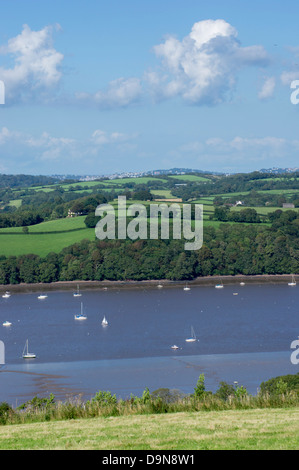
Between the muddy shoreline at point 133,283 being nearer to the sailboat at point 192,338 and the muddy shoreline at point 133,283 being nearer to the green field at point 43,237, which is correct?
the green field at point 43,237

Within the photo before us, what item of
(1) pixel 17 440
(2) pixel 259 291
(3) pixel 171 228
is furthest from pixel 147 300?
(1) pixel 17 440

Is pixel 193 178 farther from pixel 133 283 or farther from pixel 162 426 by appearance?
pixel 162 426

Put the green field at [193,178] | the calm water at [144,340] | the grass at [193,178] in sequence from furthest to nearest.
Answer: the grass at [193,178] < the green field at [193,178] < the calm water at [144,340]

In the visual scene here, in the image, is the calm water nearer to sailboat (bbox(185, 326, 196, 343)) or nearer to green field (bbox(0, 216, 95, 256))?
sailboat (bbox(185, 326, 196, 343))

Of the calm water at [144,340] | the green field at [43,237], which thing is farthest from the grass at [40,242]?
the calm water at [144,340]

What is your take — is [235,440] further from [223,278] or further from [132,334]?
[223,278]

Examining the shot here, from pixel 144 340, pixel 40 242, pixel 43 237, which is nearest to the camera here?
pixel 144 340

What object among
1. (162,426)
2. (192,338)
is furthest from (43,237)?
(162,426)
